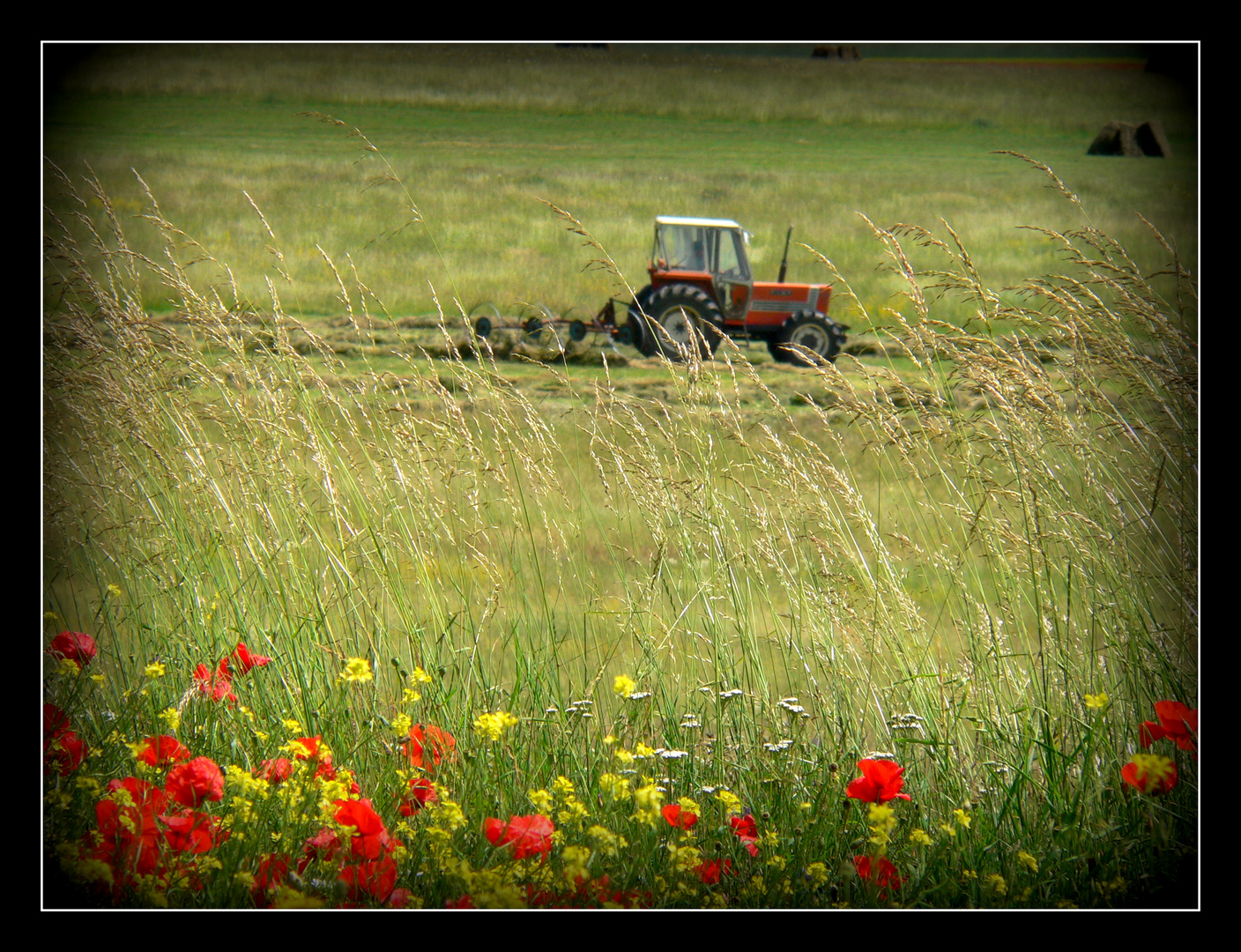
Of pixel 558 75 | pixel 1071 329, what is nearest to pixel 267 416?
pixel 558 75

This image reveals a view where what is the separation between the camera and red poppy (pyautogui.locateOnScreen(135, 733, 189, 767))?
1161 mm

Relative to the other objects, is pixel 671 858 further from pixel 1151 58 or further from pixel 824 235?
pixel 824 235

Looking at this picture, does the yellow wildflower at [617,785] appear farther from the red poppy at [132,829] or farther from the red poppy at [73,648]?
the red poppy at [73,648]

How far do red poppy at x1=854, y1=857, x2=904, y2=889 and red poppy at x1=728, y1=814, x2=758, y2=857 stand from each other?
0.14 metres

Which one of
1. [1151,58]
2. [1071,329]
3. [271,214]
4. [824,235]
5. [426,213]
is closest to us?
[1151,58]

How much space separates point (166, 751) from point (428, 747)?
1.23 ft

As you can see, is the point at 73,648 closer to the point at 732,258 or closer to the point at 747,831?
the point at 747,831

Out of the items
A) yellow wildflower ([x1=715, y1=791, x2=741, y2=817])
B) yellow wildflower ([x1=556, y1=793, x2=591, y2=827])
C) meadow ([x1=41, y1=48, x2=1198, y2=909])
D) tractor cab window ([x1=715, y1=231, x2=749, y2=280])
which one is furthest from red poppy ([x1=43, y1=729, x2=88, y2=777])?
tractor cab window ([x1=715, y1=231, x2=749, y2=280])

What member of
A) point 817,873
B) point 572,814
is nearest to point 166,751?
point 572,814

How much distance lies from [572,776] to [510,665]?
0.35 metres

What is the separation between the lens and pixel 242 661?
4.37 ft

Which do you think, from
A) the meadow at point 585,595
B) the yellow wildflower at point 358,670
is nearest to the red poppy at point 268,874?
the meadow at point 585,595

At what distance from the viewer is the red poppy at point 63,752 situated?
1.22 metres

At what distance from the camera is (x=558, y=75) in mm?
1821
